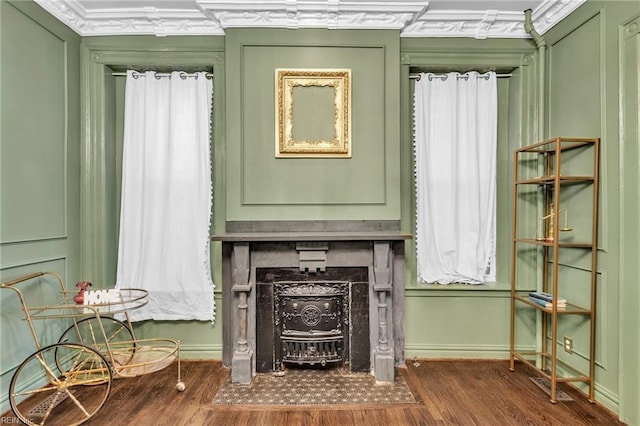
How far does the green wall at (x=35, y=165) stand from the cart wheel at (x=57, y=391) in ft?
0.41

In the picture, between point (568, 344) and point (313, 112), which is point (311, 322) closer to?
point (313, 112)

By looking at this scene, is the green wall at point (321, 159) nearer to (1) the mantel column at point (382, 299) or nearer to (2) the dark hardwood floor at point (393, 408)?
(1) the mantel column at point (382, 299)

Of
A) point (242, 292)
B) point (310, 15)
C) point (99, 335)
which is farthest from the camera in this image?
point (99, 335)

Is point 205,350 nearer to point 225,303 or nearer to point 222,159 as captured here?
point 225,303

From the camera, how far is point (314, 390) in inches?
96.2

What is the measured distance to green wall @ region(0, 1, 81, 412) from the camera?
7.38 feet

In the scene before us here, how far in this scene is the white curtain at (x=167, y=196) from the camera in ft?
9.73

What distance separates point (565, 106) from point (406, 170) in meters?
1.26

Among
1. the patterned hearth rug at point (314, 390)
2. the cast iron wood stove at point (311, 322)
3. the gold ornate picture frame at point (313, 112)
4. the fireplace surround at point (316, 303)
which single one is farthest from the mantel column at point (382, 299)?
the gold ornate picture frame at point (313, 112)

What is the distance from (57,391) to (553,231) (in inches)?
143

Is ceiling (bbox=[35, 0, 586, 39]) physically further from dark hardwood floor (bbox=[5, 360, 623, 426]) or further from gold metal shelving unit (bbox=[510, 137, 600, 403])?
dark hardwood floor (bbox=[5, 360, 623, 426])

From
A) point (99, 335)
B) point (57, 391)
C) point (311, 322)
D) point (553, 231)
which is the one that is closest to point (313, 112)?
point (311, 322)

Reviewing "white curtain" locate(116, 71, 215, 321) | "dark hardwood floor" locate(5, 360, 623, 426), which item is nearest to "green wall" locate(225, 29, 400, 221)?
"white curtain" locate(116, 71, 215, 321)

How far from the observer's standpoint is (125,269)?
2969 mm
